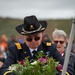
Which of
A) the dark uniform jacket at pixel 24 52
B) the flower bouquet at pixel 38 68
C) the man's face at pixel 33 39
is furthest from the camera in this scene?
the dark uniform jacket at pixel 24 52

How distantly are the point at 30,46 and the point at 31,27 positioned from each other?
0.29 metres

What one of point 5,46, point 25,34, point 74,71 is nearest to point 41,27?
point 25,34

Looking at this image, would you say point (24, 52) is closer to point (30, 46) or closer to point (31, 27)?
point (30, 46)

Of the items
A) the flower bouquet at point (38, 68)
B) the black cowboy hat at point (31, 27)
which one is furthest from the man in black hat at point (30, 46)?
the flower bouquet at point (38, 68)

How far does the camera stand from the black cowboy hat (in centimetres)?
683

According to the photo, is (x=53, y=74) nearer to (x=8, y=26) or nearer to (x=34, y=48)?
(x=34, y=48)

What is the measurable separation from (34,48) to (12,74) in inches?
37.6

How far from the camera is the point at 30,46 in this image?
6.90 metres

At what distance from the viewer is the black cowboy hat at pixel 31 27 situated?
683 cm

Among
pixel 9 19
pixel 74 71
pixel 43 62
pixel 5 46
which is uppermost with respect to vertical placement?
pixel 43 62

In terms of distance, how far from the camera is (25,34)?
6.80m

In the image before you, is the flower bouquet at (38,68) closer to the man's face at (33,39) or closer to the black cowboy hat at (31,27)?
the man's face at (33,39)

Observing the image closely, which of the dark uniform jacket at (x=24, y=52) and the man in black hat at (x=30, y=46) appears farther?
the dark uniform jacket at (x=24, y=52)

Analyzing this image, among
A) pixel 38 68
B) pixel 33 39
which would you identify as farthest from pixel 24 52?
pixel 38 68
